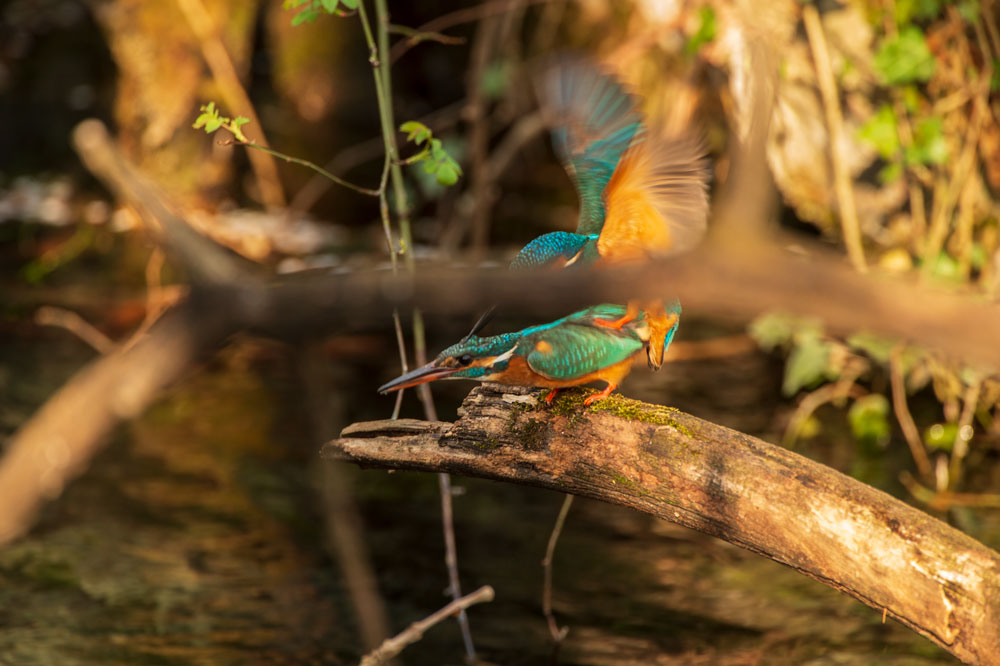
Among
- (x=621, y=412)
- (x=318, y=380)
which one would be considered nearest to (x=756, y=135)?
(x=318, y=380)

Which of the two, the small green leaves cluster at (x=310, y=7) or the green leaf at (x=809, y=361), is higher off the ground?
the small green leaves cluster at (x=310, y=7)

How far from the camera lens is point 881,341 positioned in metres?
3.94

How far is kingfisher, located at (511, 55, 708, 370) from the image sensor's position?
1721 mm

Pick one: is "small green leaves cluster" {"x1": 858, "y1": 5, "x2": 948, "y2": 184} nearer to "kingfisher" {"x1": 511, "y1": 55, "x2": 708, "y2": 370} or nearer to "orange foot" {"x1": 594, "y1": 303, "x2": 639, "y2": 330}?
"kingfisher" {"x1": 511, "y1": 55, "x2": 708, "y2": 370}

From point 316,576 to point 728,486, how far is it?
1914 millimetres

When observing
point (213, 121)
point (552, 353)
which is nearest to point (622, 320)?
point (552, 353)

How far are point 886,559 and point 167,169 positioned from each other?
6.98 meters

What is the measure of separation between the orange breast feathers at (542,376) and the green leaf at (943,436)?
2681 millimetres

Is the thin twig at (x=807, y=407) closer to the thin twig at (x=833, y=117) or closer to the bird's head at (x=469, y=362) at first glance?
the thin twig at (x=833, y=117)

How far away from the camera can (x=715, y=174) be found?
18.2 ft

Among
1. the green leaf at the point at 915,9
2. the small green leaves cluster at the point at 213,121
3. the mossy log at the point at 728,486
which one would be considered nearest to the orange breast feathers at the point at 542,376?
the mossy log at the point at 728,486

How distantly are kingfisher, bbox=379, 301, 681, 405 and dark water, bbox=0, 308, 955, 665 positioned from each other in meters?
1.25

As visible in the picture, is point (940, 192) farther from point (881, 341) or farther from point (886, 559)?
point (886, 559)

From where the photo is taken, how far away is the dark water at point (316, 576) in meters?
2.89
